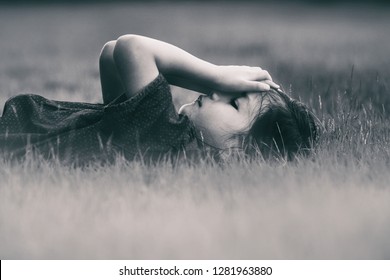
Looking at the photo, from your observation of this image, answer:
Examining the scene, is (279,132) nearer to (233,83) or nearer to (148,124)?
(233,83)

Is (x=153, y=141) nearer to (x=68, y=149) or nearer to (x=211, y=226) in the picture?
(x=68, y=149)

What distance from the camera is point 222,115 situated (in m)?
1.49

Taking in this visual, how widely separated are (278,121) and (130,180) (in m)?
0.45

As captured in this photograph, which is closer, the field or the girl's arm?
the field

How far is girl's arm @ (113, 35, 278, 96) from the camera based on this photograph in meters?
1.48

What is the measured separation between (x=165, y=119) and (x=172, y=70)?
15 cm

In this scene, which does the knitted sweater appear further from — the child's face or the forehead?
the forehead

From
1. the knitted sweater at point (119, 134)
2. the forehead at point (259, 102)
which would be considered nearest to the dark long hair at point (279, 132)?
the forehead at point (259, 102)

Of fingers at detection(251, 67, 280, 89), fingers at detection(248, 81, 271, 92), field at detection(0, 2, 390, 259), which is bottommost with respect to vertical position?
field at detection(0, 2, 390, 259)

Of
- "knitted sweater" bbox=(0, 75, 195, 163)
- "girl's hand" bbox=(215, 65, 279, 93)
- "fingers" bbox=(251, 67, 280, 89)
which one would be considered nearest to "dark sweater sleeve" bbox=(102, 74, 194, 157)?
"knitted sweater" bbox=(0, 75, 195, 163)

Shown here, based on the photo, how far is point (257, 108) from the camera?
5.00 ft

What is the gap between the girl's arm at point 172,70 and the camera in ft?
4.86

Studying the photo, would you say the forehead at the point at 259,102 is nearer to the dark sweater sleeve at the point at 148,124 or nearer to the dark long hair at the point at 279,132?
the dark long hair at the point at 279,132

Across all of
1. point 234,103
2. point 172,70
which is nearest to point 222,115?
point 234,103
